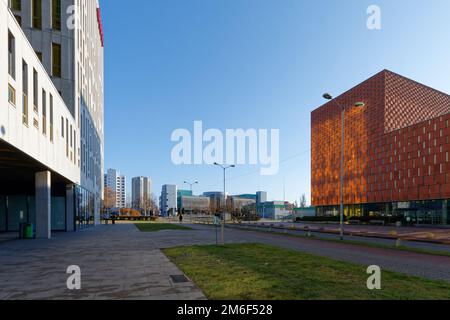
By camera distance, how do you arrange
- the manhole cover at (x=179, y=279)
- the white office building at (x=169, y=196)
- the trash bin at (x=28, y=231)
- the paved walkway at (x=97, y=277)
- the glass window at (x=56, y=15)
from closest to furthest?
the paved walkway at (x=97, y=277) → the manhole cover at (x=179, y=279) → the trash bin at (x=28, y=231) → the glass window at (x=56, y=15) → the white office building at (x=169, y=196)

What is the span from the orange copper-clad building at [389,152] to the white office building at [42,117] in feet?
174

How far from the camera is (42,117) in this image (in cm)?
1920

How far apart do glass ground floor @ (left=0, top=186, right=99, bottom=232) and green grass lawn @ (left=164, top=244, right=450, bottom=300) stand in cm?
2433

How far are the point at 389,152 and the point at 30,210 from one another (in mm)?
65606

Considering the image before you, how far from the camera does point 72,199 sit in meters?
30.6

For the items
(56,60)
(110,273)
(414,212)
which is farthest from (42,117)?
(414,212)

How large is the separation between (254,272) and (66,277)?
543cm

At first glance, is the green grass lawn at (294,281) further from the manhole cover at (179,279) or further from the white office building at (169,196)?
the white office building at (169,196)

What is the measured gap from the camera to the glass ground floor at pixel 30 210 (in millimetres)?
31734

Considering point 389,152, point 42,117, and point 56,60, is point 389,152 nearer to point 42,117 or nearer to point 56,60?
point 56,60

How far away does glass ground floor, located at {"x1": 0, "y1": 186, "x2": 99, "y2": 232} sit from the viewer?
31734 mm

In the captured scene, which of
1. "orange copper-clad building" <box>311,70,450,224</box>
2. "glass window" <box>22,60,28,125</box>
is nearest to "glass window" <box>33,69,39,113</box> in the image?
"glass window" <box>22,60,28,125</box>

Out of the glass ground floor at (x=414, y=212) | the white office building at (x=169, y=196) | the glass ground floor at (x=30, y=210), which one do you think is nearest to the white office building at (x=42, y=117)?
the glass ground floor at (x=30, y=210)

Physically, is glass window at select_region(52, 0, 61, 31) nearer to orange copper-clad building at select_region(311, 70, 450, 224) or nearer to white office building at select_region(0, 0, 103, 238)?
white office building at select_region(0, 0, 103, 238)
